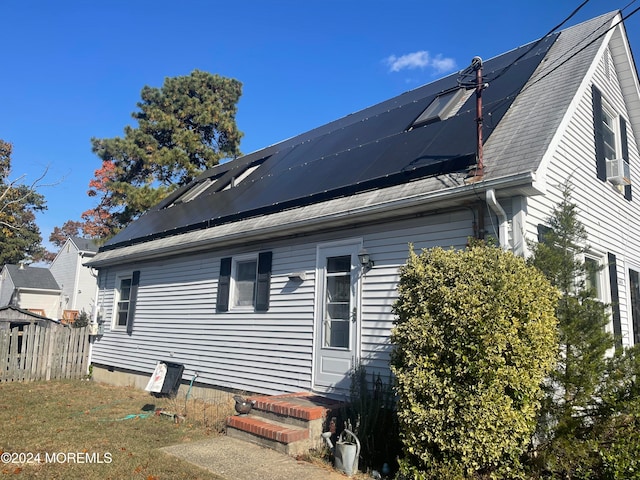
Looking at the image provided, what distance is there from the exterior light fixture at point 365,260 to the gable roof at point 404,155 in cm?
68

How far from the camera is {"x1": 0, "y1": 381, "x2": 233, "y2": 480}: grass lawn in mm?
4848

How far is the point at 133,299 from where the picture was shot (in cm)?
1221

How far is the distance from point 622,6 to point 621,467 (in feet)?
20.2

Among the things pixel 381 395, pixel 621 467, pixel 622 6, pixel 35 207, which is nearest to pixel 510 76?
pixel 622 6

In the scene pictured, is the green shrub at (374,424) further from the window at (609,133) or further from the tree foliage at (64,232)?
the tree foliage at (64,232)

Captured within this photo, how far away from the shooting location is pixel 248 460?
5.13 meters

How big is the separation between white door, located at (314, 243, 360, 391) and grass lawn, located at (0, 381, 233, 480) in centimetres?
172

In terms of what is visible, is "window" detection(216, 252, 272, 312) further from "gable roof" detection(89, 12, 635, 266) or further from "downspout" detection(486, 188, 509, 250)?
"downspout" detection(486, 188, 509, 250)

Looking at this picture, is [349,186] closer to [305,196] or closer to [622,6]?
[305,196]

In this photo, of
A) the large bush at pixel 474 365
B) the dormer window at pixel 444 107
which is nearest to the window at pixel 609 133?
the dormer window at pixel 444 107

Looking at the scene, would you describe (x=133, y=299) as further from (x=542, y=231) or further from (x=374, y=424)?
(x=542, y=231)

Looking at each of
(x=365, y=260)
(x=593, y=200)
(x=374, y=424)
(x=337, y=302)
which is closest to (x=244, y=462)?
(x=374, y=424)

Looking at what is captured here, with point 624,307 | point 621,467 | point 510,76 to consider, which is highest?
point 510,76

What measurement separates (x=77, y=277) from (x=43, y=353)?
2068 centimetres
